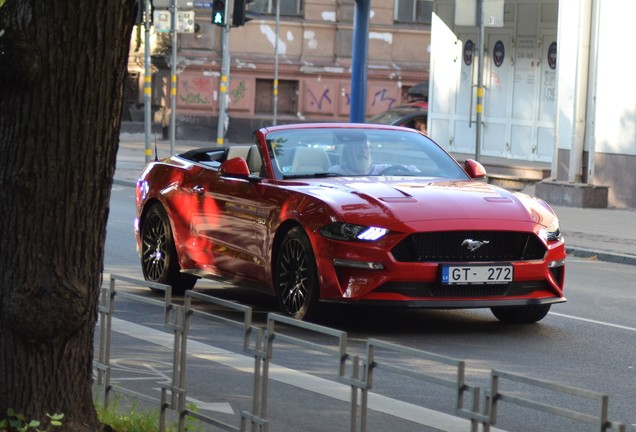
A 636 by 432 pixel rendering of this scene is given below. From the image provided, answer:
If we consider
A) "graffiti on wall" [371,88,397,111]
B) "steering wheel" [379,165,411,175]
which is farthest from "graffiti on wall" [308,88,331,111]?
"steering wheel" [379,165,411,175]

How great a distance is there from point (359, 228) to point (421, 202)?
514mm

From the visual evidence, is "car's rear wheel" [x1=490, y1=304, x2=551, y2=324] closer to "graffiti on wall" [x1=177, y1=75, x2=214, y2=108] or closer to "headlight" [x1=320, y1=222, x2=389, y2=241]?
"headlight" [x1=320, y1=222, x2=389, y2=241]

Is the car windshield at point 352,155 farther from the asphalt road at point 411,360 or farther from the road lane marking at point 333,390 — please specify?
the road lane marking at point 333,390

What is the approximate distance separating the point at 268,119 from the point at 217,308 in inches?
1526

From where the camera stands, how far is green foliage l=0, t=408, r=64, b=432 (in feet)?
18.3

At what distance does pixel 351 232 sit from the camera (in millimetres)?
A: 9883

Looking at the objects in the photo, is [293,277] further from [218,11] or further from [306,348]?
[218,11]

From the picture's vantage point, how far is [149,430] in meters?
6.15

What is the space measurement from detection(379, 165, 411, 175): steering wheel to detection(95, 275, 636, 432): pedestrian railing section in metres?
4.79

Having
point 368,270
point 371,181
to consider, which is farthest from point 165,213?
point 368,270

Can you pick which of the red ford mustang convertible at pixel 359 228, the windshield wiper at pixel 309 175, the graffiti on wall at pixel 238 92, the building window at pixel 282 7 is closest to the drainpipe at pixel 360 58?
the red ford mustang convertible at pixel 359 228

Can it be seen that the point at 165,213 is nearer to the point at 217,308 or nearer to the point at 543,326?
the point at 543,326

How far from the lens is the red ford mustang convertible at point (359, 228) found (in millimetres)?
9859

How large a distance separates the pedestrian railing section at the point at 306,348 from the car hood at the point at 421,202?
3.45 metres
